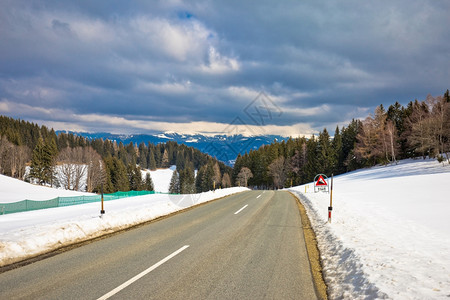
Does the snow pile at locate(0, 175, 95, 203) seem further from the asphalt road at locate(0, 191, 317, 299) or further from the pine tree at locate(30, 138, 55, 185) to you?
the asphalt road at locate(0, 191, 317, 299)

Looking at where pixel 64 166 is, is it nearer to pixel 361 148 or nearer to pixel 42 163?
pixel 42 163

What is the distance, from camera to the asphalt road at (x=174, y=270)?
15.1 ft

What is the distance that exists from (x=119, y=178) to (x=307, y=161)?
204 feet

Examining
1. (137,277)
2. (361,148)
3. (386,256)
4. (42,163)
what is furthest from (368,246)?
(42,163)

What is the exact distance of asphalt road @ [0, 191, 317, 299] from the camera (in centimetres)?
462

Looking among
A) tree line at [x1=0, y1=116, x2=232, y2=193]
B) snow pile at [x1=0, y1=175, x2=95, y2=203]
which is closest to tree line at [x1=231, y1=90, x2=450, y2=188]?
tree line at [x1=0, y1=116, x2=232, y2=193]

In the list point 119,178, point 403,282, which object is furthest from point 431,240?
point 119,178

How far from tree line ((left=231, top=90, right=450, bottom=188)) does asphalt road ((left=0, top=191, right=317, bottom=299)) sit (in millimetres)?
44517

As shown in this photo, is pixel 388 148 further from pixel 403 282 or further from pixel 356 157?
pixel 403 282

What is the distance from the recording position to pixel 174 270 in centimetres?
564

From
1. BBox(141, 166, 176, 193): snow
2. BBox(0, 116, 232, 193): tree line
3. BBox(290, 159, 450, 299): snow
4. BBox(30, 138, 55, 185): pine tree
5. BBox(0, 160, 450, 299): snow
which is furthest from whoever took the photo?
BBox(141, 166, 176, 193): snow

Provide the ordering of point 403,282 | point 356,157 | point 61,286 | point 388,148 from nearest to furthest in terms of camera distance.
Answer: point 403,282
point 61,286
point 388,148
point 356,157

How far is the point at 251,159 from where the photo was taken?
100000 millimetres

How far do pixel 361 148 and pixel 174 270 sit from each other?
63.0m
